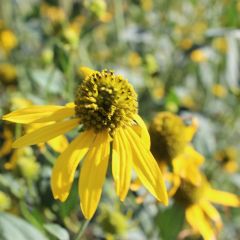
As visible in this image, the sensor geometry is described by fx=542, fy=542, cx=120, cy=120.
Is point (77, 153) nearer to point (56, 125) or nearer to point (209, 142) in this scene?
point (56, 125)

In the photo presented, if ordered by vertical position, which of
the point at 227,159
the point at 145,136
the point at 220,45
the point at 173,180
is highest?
the point at 145,136

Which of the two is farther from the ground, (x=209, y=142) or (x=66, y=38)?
(x=66, y=38)

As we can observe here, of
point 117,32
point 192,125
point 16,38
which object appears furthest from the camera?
point 16,38

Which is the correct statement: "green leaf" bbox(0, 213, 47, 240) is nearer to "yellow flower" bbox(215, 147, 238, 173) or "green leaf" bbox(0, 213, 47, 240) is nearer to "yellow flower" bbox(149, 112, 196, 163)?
"yellow flower" bbox(149, 112, 196, 163)

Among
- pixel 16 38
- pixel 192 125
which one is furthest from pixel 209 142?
pixel 16 38

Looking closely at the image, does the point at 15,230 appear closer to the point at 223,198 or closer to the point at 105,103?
the point at 105,103

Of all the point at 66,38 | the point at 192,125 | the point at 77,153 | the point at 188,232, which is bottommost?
the point at 188,232

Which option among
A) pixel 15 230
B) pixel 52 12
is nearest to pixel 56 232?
pixel 15 230
